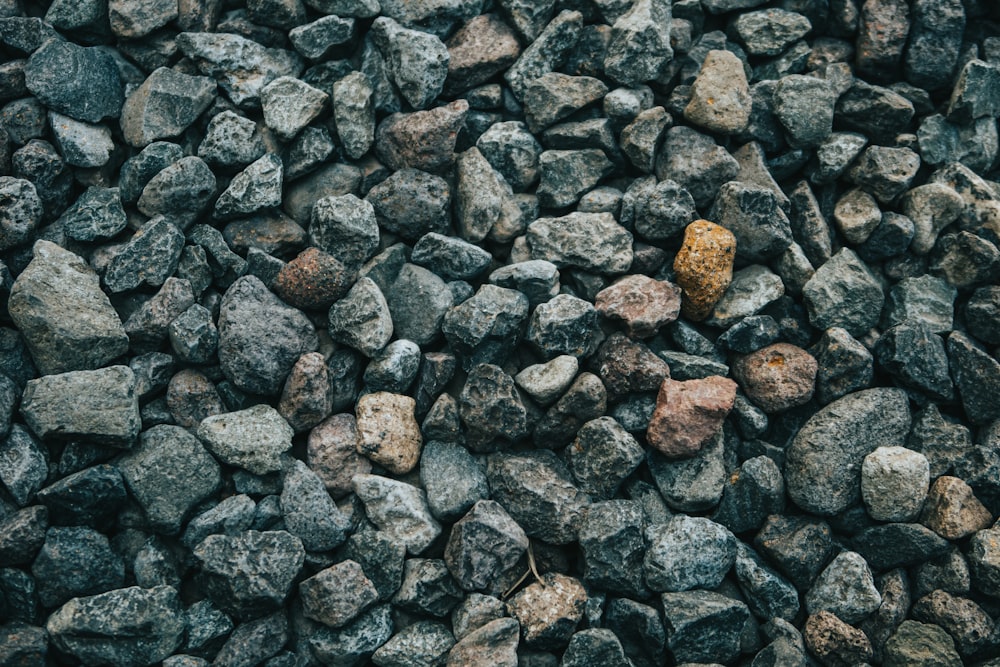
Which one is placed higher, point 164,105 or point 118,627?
point 164,105

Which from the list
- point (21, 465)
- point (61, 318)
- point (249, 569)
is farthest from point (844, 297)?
point (21, 465)

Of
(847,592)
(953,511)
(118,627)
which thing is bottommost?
(847,592)

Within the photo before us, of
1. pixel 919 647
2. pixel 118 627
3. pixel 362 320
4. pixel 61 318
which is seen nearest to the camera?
pixel 118 627

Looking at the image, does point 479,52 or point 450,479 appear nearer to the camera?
point 450,479

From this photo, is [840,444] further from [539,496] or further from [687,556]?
[539,496]

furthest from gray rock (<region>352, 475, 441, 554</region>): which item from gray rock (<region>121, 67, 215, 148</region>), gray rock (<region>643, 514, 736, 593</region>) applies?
gray rock (<region>121, 67, 215, 148</region>)

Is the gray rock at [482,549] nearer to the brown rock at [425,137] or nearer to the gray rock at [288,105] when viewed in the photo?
the brown rock at [425,137]

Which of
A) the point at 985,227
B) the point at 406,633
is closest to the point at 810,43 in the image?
the point at 985,227

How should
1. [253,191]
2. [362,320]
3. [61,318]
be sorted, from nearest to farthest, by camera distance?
[61,318] → [362,320] → [253,191]
